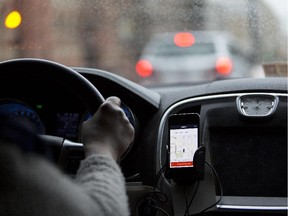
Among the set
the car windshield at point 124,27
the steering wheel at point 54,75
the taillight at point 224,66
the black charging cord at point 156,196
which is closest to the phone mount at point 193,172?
the black charging cord at point 156,196

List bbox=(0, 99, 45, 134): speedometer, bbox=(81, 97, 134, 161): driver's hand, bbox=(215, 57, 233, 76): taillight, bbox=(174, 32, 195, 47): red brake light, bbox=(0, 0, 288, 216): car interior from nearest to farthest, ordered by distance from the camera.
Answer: bbox=(81, 97, 134, 161): driver's hand → bbox=(0, 99, 45, 134): speedometer → bbox=(0, 0, 288, 216): car interior → bbox=(174, 32, 195, 47): red brake light → bbox=(215, 57, 233, 76): taillight

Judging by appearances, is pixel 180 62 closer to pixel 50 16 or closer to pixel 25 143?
pixel 50 16

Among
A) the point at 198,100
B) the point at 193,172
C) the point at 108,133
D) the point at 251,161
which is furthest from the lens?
the point at 198,100

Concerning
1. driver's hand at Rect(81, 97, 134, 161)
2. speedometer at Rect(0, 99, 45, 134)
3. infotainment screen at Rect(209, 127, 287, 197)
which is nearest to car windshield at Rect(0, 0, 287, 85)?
infotainment screen at Rect(209, 127, 287, 197)

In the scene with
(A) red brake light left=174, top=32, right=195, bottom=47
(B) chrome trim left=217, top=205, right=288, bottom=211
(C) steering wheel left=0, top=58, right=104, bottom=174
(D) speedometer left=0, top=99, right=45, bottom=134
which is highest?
(A) red brake light left=174, top=32, right=195, bottom=47

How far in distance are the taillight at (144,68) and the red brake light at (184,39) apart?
1.03ft

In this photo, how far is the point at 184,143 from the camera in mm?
2533

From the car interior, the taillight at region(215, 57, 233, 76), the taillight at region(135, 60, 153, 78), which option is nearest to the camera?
the car interior

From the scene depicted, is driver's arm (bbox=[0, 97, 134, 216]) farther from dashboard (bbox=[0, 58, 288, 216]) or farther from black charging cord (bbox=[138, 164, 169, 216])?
black charging cord (bbox=[138, 164, 169, 216])

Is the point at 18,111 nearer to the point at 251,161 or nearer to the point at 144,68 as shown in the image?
the point at 251,161

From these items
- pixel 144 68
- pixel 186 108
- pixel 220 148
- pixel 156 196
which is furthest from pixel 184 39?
pixel 156 196

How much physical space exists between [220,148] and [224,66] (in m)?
2.68

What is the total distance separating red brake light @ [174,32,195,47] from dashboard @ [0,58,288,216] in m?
1.05

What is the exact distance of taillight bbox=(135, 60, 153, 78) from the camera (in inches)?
181
